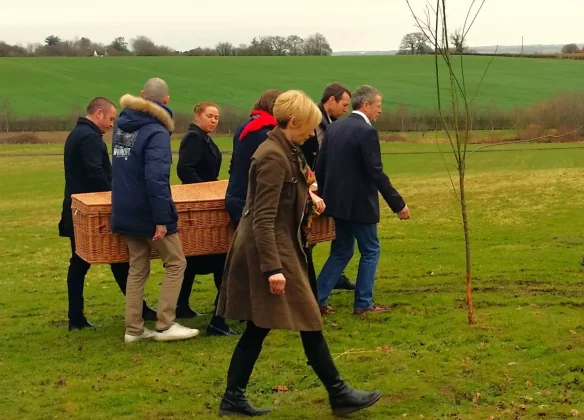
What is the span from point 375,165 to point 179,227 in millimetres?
1897

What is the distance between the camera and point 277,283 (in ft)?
17.0

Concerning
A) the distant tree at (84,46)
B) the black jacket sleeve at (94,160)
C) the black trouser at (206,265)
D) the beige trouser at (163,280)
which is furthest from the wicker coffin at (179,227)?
the distant tree at (84,46)

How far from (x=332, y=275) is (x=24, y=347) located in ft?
9.77

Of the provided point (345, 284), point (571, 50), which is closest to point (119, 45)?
point (571, 50)

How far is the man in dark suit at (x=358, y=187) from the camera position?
7938 millimetres

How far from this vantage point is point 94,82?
7475 centimetres

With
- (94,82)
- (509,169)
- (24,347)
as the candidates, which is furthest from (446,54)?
(94,82)

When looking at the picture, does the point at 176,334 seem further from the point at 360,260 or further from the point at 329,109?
the point at 329,109

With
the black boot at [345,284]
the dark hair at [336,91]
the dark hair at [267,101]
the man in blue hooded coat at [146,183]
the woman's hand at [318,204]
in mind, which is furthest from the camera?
the black boot at [345,284]

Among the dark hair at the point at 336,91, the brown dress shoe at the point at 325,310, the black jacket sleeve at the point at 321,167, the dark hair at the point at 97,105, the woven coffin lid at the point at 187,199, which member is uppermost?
the dark hair at the point at 336,91

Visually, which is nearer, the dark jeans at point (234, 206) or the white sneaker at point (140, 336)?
the dark jeans at point (234, 206)

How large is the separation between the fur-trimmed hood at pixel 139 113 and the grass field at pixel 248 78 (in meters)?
54.4

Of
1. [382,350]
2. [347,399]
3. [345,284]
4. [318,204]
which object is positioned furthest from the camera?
[345,284]

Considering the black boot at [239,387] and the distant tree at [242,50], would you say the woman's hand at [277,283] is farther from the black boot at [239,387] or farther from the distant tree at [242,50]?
the distant tree at [242,50]
